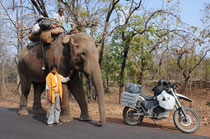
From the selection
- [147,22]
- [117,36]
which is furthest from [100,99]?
[147,22]

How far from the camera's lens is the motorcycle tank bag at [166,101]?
4945 millimetres


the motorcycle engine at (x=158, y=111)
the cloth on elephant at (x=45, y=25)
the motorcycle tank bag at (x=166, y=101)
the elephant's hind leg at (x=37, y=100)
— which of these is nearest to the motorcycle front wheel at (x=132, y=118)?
the motorcycle engine at (x=158, y=111)

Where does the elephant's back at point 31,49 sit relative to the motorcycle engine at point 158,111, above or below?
above

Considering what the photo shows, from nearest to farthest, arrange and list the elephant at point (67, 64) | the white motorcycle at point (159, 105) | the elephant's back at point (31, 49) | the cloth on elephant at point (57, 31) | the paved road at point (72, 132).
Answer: the paved road at point (72, 132)
the elephant at point (67, 64)
the white motorcycle at point (159, 105)
the cloth on elephant at point (57, 31)
the elephant's back at point (31, 49)

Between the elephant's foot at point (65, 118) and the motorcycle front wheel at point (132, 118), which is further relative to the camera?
the motorcycle front wheel at point (132, 118)

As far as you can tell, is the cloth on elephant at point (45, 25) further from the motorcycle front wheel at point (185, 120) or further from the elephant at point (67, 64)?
the motorcycle front wheel at point (185, 120)

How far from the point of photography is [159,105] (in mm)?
5109

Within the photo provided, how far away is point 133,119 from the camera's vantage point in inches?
221

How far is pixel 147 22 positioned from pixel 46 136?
8.55 m

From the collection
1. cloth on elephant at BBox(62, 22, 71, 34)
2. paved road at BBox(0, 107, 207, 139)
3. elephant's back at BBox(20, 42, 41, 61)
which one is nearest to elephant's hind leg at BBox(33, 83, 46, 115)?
elephant's back at BBox(20, 42, 41, 61)

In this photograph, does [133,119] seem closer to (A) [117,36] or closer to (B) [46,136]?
(B) [46,136]

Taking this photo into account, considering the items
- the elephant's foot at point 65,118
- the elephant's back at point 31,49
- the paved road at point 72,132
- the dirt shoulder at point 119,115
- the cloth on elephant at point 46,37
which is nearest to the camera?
the paved road at point 72,132

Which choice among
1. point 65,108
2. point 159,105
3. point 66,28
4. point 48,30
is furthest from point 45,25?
point 159,105

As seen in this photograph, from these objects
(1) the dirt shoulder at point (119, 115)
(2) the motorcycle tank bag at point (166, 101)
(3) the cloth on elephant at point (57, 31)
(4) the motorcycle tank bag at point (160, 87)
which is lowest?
(1) the dirt shoulder at point (119, 115)
